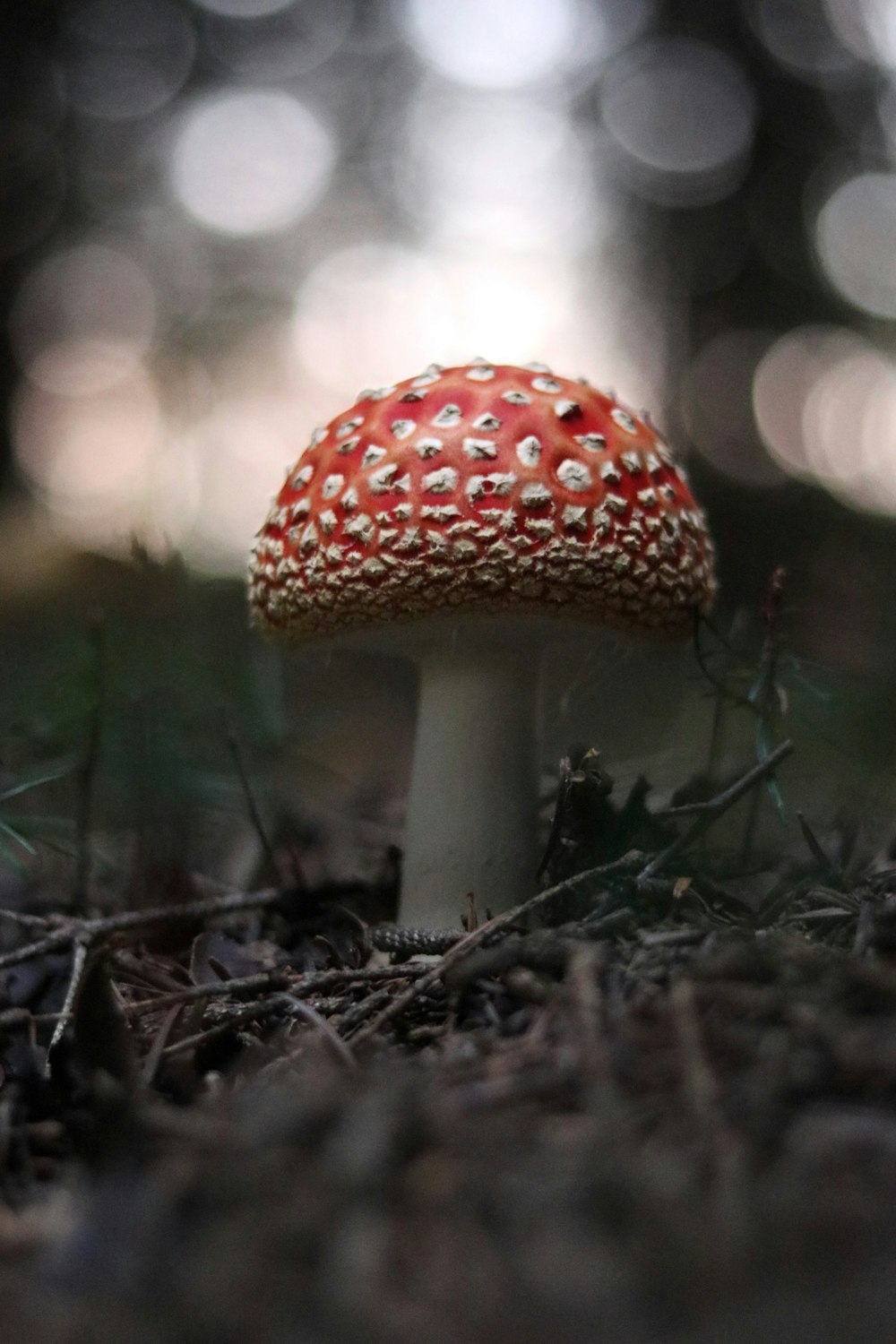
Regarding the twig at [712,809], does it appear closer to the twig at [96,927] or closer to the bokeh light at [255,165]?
the twig at [96,927]

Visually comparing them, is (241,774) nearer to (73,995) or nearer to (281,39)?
(73,995)

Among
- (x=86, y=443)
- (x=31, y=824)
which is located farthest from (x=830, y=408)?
(x=31, y=824)

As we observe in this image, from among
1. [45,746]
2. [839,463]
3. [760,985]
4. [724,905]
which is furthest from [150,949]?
[839,463]

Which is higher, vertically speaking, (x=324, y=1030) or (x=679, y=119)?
(x=679, y=119)

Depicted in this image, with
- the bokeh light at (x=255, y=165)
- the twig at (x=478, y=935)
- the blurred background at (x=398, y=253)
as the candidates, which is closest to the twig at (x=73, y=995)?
the twig at (x=478, y=935)

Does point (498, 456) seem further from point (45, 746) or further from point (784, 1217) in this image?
point (784, 1217)

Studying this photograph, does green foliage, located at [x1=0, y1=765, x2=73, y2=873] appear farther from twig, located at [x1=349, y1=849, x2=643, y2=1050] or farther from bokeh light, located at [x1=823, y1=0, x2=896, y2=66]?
bokeh light, located at [x1=823, y1=0, x2=896, y2=66]

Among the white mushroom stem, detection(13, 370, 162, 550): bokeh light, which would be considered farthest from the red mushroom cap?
detection(13, 370, 162, 550): bokeh light
